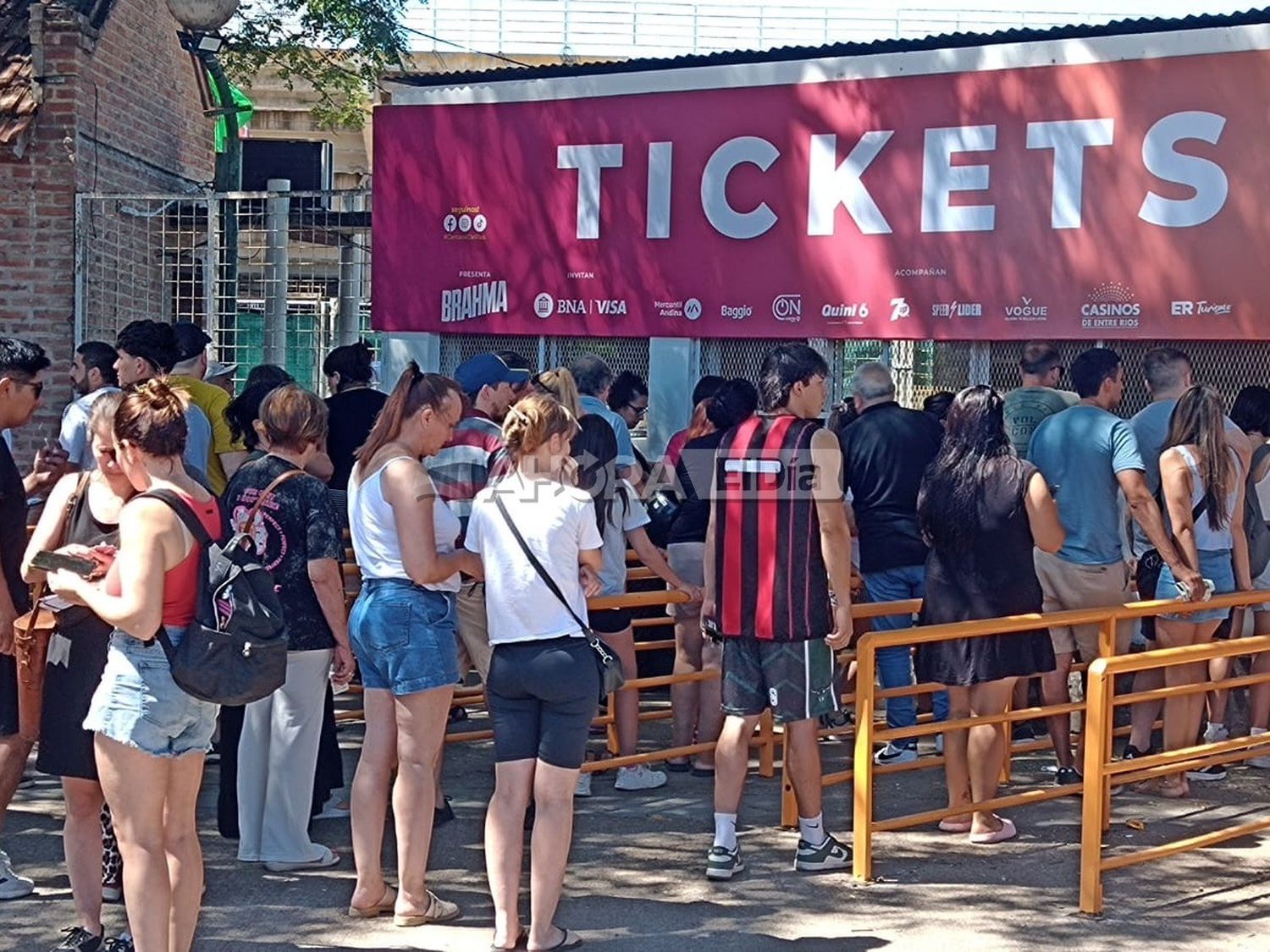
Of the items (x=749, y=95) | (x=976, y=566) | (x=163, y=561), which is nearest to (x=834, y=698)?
(x=976, y=566)

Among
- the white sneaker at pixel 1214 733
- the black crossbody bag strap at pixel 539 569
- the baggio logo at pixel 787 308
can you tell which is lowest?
the white sneaker at pixel 1214 733

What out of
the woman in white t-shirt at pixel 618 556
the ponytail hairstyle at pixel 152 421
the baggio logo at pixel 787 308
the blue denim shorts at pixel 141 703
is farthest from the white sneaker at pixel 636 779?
the baggio logo at pixel 787 308

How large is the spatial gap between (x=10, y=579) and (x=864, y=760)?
312cm

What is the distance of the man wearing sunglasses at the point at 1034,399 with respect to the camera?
29.1 ft

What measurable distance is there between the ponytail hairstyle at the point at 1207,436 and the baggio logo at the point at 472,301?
6725 mm

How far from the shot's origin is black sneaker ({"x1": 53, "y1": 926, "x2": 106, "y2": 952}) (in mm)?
5699

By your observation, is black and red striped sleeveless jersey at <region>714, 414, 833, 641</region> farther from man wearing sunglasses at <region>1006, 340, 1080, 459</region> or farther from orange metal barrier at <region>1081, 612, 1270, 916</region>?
man wearing sunglasses at <region>1006, 340, 1080, 459</region>

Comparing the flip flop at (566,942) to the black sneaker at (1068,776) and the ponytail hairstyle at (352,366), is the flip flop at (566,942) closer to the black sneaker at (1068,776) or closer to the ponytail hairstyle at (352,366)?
the black sneaker at (1068,776)

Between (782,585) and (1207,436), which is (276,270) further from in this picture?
(782,585)

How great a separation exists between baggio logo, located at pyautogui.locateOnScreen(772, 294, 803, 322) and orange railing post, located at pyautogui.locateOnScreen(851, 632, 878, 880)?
594 cm

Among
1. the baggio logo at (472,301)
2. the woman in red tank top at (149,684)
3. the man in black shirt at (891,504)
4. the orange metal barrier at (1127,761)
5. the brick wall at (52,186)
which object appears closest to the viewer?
the woman in red tank top at (149,684)

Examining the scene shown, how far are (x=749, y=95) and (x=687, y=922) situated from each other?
757 centimetres

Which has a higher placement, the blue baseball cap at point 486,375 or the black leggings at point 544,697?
the blue baseball cap at point 486,375

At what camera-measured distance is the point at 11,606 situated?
20.0ft
